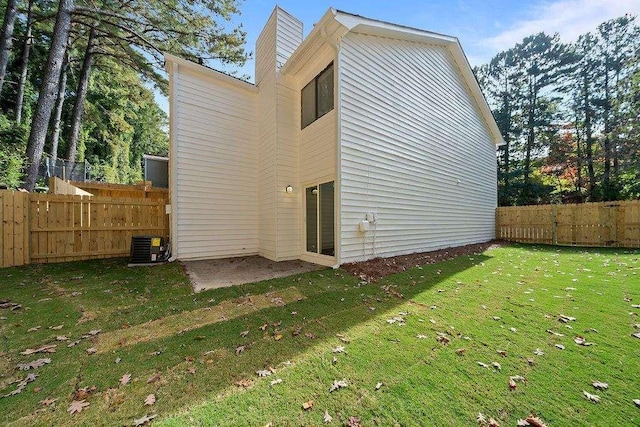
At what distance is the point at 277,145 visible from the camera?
739 cm

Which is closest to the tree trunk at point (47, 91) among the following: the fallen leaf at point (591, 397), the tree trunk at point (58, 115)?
the tree trunk at point (58, 115)

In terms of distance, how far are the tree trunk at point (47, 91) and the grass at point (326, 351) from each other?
5.97 metres

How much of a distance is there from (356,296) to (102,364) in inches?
125

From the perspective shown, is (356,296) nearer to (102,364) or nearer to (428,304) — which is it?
(428,304)

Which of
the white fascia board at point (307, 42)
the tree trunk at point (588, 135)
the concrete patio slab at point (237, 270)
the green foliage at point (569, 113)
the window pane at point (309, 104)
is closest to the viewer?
the concrete patio slab at point (237, 270)

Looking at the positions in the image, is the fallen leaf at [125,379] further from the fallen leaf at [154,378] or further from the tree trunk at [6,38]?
the tree trunk at [6,38]

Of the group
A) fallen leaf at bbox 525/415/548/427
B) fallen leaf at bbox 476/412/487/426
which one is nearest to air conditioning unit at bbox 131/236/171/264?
fallen leaf at bbox 476/412/487/426

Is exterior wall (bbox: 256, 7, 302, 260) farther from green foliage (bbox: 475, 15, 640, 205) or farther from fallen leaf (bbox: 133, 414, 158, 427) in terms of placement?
green foliage (bbox: 475, 15, 640, 205)

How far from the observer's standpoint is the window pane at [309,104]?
7.29 metres

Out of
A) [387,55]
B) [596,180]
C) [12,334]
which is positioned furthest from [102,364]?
[596,180]

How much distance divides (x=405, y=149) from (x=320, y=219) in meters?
3.40

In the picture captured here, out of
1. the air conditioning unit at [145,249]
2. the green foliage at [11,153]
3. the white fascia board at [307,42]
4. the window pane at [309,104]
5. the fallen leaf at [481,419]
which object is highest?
the white fascia board at [307,42]

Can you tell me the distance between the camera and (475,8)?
25.4 ft

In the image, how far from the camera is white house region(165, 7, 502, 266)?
253 inches
